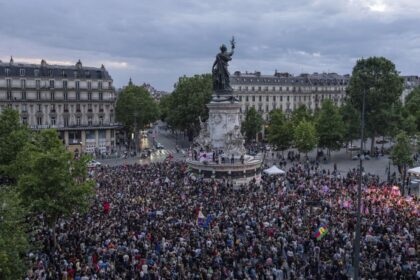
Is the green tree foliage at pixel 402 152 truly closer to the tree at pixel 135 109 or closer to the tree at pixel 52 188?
the tree at pixel 52 188

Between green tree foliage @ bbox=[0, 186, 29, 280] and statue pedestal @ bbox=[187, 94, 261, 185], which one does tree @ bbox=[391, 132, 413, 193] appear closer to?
statue pedestal @ bbox=[187, 94, 261, 185]

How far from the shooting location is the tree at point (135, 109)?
8581cm

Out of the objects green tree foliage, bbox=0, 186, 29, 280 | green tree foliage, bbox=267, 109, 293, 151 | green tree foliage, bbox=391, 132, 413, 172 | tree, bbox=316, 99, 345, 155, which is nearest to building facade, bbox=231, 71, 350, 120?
green tree foliage, bbox=267, 109, 293, 151

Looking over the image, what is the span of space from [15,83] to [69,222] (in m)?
52.3

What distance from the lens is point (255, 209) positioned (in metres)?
32.2

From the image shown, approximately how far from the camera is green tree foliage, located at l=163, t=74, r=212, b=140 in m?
87.6

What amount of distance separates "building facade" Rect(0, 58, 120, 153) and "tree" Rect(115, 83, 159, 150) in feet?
6.59

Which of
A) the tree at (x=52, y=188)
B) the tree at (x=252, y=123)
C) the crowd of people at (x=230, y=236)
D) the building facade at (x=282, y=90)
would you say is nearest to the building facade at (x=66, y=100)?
the tree at (x=252, y=123)

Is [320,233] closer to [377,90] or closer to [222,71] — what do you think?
[222,71]

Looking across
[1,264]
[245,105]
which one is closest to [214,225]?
[1,264]

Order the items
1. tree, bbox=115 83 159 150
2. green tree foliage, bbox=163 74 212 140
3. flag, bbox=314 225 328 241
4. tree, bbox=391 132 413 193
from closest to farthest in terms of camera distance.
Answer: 1. flag, bbox=314 225 328 241
2. tree, bbox=391 132 413 193
3. tree, bbox=115 83 159 150
4. green tree foliage, bbox=163 74 212 140

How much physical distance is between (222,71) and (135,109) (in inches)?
1483

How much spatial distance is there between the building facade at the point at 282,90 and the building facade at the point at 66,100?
32.3 metres

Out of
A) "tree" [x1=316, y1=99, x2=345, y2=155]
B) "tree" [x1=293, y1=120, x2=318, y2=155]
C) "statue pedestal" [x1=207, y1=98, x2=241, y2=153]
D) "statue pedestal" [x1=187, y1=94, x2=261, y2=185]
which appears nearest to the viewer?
"statue pedestal" [x1=187, y1=94, x2=261, y2=185]
